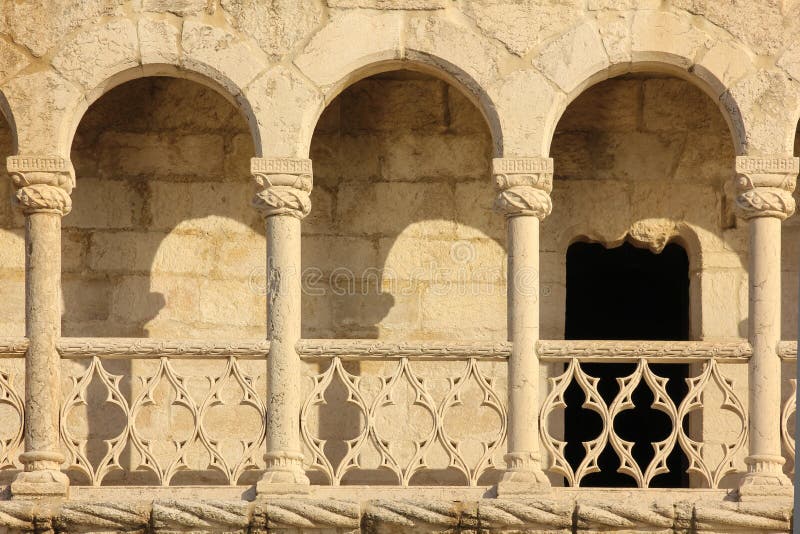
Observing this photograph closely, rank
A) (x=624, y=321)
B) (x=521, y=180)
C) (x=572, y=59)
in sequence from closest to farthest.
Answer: (x=521, y=180) → (x=572, y=59) → (x=624, y=321)

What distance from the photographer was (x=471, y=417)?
38.8 feet

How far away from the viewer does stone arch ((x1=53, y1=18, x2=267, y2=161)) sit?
1059cm

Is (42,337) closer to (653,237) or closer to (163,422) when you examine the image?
(163,422)

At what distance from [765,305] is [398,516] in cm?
225

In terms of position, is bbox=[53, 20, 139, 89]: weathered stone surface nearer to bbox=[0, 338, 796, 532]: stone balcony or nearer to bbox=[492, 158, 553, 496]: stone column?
bbox=[0, 338, 796, 532]: stone balcony

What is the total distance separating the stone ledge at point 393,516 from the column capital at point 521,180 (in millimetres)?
1573

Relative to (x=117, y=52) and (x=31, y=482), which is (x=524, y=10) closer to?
(x=117, y=52)

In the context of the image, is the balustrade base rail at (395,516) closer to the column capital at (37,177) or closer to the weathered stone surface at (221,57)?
the column capital at (37,177)

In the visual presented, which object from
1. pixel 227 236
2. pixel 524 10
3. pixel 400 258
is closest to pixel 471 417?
pixel 400 258

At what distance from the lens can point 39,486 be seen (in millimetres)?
10289

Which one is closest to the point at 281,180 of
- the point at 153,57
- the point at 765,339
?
the point at 153,57

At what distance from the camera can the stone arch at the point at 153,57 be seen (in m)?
10.6

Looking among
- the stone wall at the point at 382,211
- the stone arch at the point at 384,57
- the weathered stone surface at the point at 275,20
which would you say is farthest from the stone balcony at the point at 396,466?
the weathered stone surface at the point at 275,20

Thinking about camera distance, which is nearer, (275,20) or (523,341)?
(523,341)
